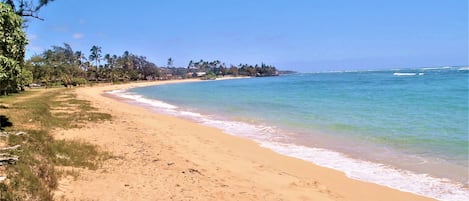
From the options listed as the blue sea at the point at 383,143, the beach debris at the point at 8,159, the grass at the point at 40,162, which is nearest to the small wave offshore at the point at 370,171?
the blue sea at the point at 383,143

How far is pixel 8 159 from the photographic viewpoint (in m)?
7.30

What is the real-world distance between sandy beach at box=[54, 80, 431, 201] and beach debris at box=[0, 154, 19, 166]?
3.18 feet

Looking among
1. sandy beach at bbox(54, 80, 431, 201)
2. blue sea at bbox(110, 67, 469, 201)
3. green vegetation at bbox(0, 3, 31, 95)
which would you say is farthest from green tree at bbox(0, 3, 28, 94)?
blue sea at bbox(110, 67, 469, 201)

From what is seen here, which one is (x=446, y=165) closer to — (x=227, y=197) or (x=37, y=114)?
(x=227, y=197)

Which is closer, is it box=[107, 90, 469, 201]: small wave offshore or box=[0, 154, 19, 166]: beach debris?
box=[0, 154, 19, 166]: beach debris

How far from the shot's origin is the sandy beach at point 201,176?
767 centimetres

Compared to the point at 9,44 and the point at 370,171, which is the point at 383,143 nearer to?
the point at 370,171

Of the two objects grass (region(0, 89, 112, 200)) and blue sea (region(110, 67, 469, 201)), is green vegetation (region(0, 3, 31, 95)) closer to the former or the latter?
grass (region(0, 89, 112, 200))

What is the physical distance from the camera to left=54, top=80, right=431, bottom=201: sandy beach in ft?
25.2

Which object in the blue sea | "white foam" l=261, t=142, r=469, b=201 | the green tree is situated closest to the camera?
"white foam" l=261, t=142, r=469, b=201

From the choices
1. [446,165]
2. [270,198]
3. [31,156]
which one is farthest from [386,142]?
[31,156]

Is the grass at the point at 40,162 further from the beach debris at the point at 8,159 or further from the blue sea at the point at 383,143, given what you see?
the blue sea at the point at 383,143

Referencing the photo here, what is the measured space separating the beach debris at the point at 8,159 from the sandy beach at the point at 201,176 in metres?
0.97

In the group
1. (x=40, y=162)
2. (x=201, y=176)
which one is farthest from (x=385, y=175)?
(x=40, y=162)
